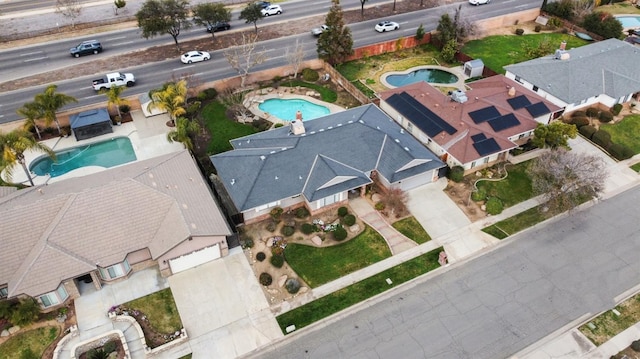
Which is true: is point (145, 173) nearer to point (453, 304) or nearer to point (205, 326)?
point (205, 326)

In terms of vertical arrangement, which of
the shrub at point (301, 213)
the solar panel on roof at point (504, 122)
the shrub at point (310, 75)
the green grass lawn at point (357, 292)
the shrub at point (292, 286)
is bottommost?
the green grass lawn at point (357, 292)

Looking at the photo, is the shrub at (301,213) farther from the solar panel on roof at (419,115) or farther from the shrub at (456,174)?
the solar panel on roof at (419,115)

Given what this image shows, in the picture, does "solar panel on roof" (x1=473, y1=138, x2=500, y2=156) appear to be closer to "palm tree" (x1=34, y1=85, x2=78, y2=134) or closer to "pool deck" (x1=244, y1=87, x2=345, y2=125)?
"pool deck" (x1=244, y1=87, x2=345, y2=125)

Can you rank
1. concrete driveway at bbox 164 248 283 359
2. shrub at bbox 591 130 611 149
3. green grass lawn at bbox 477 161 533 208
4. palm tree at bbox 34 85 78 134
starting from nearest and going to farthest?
concrete driveway at bbox 164 248 283 359, green grass lawn at bbox 477 161 533 208, palm tree at bbox 34 85 78 134, shrub at bbox 591 130 611 149

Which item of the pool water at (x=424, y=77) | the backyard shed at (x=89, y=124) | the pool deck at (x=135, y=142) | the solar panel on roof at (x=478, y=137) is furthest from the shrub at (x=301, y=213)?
the pool water at (x=424, y=77)

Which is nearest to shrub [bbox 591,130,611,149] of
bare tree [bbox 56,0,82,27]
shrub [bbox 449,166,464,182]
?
shrub [bbox 449,166,464,182]

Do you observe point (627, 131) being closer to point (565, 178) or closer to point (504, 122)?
point (504, 122)
